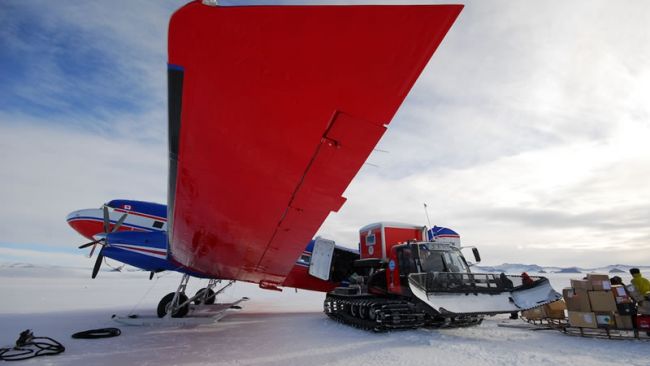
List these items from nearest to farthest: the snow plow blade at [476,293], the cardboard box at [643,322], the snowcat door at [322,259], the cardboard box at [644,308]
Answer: the cardboard box at [643,322] < the cardboard box at [644,308] < the snow plow blade at [476,293] < the snowcat door at [322,259]

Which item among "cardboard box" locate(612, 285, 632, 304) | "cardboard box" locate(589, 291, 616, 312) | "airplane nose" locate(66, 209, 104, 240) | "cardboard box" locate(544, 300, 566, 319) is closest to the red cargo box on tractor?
"cardboard box" locate(544, 300, 566, 319)

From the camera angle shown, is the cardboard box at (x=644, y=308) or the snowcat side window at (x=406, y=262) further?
the snowcat side window at (x=406, y=262)

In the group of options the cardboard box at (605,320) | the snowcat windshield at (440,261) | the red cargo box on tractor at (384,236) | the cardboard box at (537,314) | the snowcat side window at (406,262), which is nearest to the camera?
the cardboard box at (605,320)

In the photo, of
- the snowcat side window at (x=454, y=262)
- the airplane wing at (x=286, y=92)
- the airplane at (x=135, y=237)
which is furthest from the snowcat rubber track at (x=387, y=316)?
the airplane wing at (x=286, y=92)

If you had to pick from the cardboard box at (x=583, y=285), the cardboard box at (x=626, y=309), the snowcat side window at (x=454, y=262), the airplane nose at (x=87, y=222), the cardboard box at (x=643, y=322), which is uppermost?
the airplane nose at (x=87, y=222)

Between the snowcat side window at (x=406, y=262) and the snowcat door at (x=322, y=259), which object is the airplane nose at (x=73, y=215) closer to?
the snowcat door at (x=322, y=259)

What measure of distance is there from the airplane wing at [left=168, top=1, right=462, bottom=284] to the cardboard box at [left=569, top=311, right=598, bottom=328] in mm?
8180

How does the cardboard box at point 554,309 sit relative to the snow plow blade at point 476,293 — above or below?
below

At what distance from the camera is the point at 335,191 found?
3199 mm

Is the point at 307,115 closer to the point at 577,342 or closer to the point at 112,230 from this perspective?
the point at 577,342

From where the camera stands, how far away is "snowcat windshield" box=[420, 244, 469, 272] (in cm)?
921

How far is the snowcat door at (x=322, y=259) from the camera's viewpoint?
1225cm

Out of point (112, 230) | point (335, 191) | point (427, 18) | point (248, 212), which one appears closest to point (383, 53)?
point (427, 18)

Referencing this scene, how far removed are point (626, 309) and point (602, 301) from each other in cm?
42
